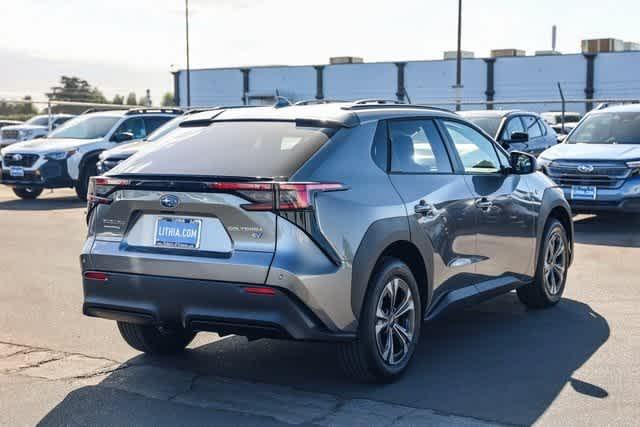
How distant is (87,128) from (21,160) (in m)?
1.77

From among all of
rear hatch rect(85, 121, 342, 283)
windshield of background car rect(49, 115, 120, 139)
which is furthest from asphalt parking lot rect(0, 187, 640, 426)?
windshield of background car rect(49, 115, 120, 139)

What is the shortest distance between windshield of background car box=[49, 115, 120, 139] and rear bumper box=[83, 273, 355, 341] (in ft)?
47.2

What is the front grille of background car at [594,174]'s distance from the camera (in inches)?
527

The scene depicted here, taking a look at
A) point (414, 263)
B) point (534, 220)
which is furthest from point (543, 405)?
point (534, 220)

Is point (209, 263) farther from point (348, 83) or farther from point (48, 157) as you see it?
point (348, 83)

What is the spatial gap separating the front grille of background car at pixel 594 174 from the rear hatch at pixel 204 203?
8567 millimetres

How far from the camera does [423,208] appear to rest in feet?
20.3

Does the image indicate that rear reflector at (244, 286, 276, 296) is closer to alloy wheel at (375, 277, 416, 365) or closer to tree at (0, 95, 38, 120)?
alloy wheel at (375, 277, 416, 365)

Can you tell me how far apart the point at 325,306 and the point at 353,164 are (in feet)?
3.01

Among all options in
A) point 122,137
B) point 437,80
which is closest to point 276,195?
point 122,137

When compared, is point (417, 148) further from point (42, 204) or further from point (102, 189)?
point (42, 204)

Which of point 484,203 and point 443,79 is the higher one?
point 443,79

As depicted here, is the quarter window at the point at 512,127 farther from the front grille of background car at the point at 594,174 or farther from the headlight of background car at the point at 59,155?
the headlight of background car at the point at 59,155

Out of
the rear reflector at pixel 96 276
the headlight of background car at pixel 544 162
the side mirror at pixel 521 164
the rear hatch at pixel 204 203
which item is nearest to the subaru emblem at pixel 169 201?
the rear hatch at pixel 204 203
